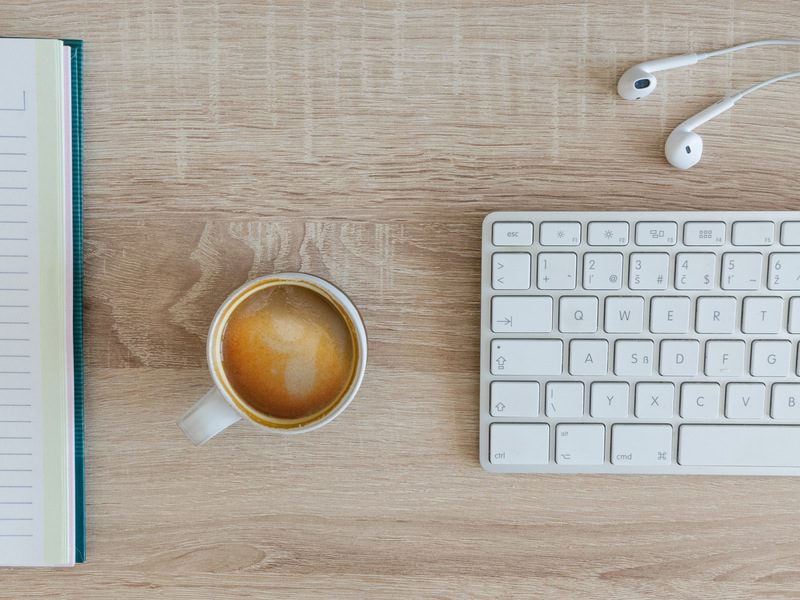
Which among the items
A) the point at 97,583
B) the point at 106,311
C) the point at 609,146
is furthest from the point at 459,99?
the point at 97,583

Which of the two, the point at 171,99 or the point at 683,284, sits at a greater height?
the point at 171,99

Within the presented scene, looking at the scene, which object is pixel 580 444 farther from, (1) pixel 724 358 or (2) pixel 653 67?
(2) pixel 653 67

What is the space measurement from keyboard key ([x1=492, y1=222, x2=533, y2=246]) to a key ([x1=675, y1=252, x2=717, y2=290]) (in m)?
0.12

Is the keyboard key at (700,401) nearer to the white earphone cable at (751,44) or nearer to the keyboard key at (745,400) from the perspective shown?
the keyboard key at (745,400)

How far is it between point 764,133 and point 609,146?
0.41ft

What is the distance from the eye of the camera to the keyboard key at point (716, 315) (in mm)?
507

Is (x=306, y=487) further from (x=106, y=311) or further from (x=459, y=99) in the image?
(x=459, y=99)

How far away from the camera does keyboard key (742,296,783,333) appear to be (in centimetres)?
51

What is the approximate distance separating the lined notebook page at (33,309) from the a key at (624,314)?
45cm

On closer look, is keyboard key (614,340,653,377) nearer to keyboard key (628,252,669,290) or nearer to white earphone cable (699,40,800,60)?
keyboard key (628,252,669,290)

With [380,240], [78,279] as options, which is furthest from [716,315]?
[78,279]

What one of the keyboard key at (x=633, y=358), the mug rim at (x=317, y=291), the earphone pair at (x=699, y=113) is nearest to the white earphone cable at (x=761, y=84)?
the earphone pair at (x=699, y=113)

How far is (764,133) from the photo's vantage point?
0.52 m

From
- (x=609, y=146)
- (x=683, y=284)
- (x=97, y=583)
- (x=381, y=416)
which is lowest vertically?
(x=97, y=583)
